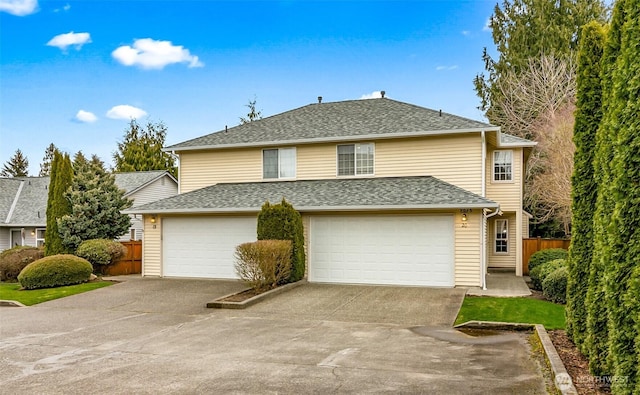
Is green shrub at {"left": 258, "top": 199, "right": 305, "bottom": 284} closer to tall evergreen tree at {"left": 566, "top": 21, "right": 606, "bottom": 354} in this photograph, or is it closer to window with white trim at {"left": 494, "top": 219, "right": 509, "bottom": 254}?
tall evergreen tree at {"left": 566, "top": 21, "right": 606, "bottom": 354}

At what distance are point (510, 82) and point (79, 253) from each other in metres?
25.6

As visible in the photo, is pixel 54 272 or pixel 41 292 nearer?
pixel 41 292

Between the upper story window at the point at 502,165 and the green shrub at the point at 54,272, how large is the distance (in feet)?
51.1

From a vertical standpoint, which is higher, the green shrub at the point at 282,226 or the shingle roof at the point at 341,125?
the shingle roof at the point at 341,125

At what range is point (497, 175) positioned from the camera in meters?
19.5

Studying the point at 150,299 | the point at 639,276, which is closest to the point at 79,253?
the point at 150,299

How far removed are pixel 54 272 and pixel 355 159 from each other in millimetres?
10618

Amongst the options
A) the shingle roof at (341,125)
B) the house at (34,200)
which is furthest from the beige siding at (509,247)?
the house at (34,200)

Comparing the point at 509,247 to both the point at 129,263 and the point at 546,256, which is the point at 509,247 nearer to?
the point at 546,256

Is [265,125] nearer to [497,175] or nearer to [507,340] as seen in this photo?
[497,175]

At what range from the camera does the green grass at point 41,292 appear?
13594mm

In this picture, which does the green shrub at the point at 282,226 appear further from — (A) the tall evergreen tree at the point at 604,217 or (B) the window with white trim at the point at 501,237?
(B) the window with white trim at the point at 501,237

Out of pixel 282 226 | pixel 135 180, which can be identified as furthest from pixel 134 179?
pixel 282 226

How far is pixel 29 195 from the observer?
2848 cm
